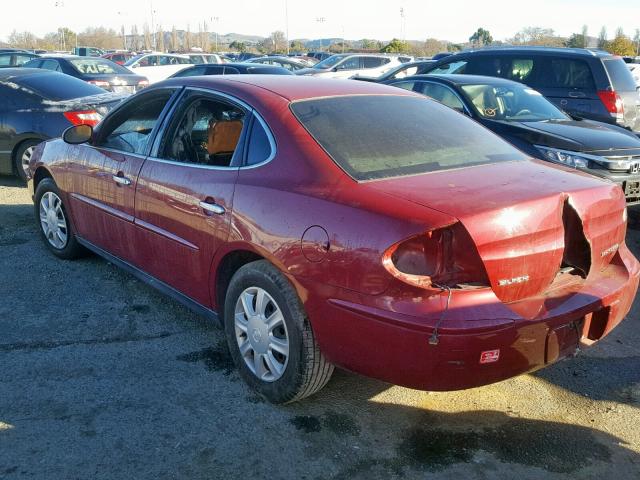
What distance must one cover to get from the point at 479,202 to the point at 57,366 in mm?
2503

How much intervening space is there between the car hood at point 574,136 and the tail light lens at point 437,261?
4109 millimetres

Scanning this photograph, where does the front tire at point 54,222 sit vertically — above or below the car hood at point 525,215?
below

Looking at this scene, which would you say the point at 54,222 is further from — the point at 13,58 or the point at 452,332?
the point at 13,58

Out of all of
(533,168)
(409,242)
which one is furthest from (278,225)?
(533,168)

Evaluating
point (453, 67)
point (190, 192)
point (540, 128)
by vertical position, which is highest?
point (453, 67)

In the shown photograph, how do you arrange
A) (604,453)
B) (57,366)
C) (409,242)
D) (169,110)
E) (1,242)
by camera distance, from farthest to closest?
(1,242) → (169,110) → (57,366) → (604,453) → (409,242)

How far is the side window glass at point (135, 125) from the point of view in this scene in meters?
4.25

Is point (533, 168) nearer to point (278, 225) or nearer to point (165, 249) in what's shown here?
point (278, 225)

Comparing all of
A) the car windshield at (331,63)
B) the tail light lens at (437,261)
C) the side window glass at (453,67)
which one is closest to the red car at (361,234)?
the tail light lens at (437,261)

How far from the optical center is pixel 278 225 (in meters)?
3.05

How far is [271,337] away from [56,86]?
21.1ft

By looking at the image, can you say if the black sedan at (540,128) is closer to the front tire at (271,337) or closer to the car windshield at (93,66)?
the front tire at (271,337)

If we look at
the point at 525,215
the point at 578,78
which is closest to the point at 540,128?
the point at 578,78

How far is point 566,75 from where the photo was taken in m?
9.29
